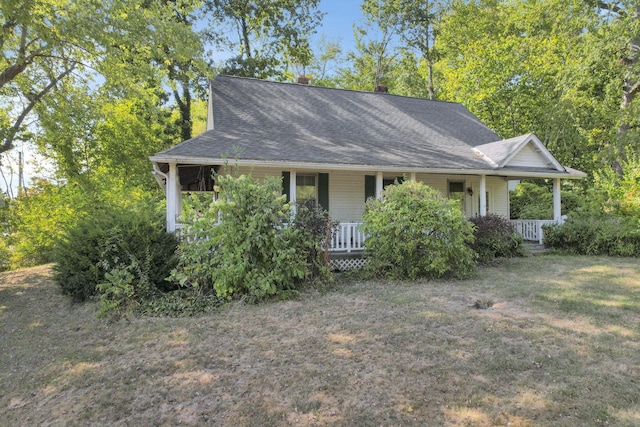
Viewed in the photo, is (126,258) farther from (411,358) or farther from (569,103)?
(569,103)

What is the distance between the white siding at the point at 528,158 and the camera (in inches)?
478

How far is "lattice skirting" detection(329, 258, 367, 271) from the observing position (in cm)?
964

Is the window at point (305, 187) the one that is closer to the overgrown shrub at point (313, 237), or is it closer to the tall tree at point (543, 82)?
the overgrown shrub at point (313, 237)

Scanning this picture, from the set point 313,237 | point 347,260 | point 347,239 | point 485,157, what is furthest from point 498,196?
point 313,237

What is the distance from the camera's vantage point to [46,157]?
53.6ft

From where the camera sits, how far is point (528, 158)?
1238 cm

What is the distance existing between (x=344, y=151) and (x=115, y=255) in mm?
6636

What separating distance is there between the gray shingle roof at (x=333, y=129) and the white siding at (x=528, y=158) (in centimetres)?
117

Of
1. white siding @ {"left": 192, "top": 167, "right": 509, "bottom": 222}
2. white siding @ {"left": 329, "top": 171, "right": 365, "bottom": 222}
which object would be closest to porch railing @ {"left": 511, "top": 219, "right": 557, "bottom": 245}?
white siding @ {"left": 192, "top": 167, "right": 509, "bottom": 222}

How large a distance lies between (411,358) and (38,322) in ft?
21.4

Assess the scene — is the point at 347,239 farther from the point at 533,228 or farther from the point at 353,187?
the point at 533,228

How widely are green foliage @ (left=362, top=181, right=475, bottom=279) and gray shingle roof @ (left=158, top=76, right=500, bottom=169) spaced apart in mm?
2316

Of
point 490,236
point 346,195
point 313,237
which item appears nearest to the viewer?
point 313,237

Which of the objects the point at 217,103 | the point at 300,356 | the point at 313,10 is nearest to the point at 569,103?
the point at 313,10
